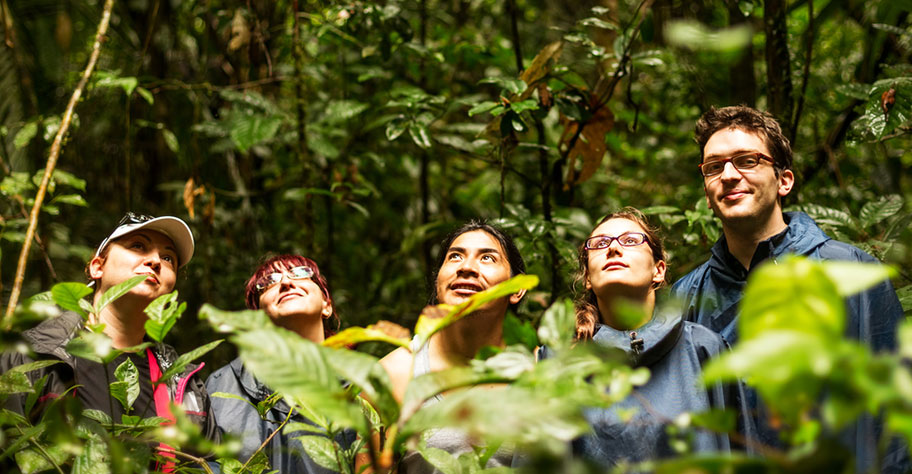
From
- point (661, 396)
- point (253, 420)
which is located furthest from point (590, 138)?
point (253, 420)

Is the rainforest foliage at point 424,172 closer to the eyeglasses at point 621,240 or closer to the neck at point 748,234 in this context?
the neck at point 748,234

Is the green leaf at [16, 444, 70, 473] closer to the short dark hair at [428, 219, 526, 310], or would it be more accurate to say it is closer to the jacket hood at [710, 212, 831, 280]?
the short dark hair at [428, 219, 526, 310]

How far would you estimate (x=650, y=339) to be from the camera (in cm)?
186

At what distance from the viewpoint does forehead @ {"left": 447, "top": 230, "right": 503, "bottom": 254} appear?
2.43m

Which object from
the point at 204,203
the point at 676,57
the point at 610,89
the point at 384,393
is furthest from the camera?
the point at 676,57

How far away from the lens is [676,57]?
4.68 meters

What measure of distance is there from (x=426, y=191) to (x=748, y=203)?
2659mm

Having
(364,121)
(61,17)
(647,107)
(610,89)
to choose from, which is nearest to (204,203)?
(364,121)

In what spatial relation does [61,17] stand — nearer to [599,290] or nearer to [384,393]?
[599,290]

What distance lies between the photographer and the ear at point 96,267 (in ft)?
7.95

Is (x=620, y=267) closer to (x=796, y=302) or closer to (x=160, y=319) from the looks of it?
(x=160, y=319)

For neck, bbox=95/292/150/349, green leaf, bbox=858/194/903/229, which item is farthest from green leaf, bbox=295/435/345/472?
green leaf, bbox=858/194/903/229

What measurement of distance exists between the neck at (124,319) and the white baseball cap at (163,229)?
9.3 inches

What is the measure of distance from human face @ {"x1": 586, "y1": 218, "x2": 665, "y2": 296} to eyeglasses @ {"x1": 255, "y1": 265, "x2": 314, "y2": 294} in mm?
1070
